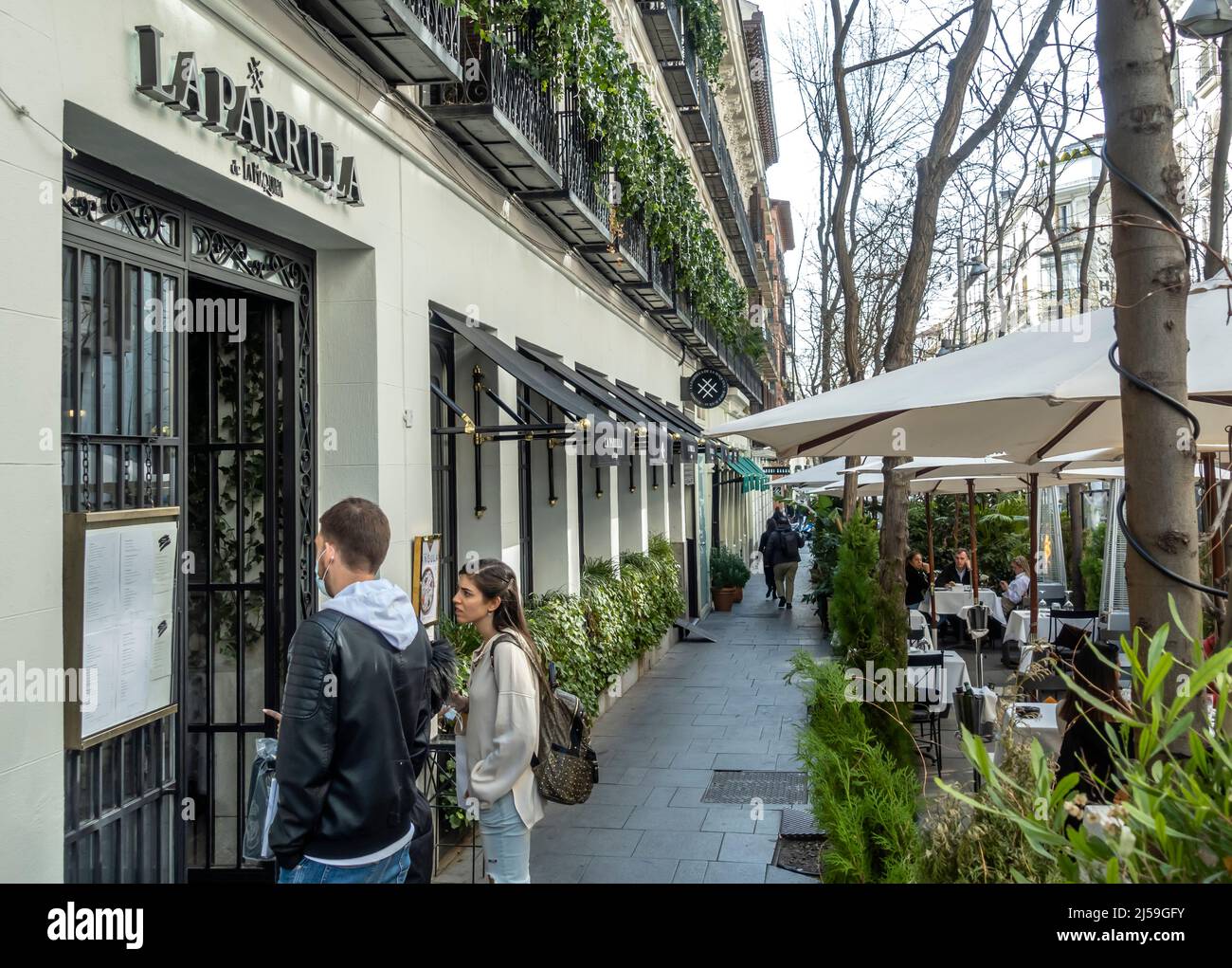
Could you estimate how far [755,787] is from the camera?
8.96 metres

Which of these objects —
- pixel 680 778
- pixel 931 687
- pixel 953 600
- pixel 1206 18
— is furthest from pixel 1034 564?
pixel 1206 18

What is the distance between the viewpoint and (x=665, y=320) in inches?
765

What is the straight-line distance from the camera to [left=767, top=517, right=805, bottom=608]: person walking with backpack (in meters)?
24.1

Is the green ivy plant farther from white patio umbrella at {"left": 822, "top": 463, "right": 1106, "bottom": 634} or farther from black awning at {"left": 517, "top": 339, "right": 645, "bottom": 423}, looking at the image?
white patio umbrella at {"left": 822, "top": 463, "right": 1106, "bottom": 634}

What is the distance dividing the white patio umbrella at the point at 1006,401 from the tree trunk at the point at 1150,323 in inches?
20.2

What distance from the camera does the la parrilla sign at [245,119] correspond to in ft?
14.2

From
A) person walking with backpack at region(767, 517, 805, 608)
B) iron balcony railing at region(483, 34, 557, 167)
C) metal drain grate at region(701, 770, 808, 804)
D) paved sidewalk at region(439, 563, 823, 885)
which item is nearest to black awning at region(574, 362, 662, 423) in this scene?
iron balcony railing at region(483, 34, 557, 167)

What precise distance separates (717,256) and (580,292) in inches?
326

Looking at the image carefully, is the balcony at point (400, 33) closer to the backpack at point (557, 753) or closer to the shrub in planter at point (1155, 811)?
the backpack at point (557, 753)

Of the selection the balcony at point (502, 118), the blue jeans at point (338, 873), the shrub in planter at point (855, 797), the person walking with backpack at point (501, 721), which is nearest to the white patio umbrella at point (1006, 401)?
the person walking with backpack at point (501, 721)

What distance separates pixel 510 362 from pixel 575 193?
314 cm

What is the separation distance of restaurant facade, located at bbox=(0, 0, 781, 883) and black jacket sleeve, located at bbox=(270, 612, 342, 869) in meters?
0.95

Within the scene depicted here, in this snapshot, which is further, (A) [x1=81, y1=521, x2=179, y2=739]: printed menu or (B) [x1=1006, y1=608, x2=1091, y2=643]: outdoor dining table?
(B) [x1=1006, y1=608, x2=1091, y2=643]: outdoor dining table

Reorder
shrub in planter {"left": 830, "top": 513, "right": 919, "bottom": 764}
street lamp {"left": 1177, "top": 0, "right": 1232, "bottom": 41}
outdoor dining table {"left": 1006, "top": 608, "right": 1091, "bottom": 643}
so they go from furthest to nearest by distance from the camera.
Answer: outdoor dining table {"left": 1006, "top": 608, "right": 1091, "bottom": 643}
shrub in planter {"left": 830, "top": 513, "right": 919, "bottom": 764}
street lamp {"left": 1177, "top": 0, "right": 1232, "bottom": 41}
